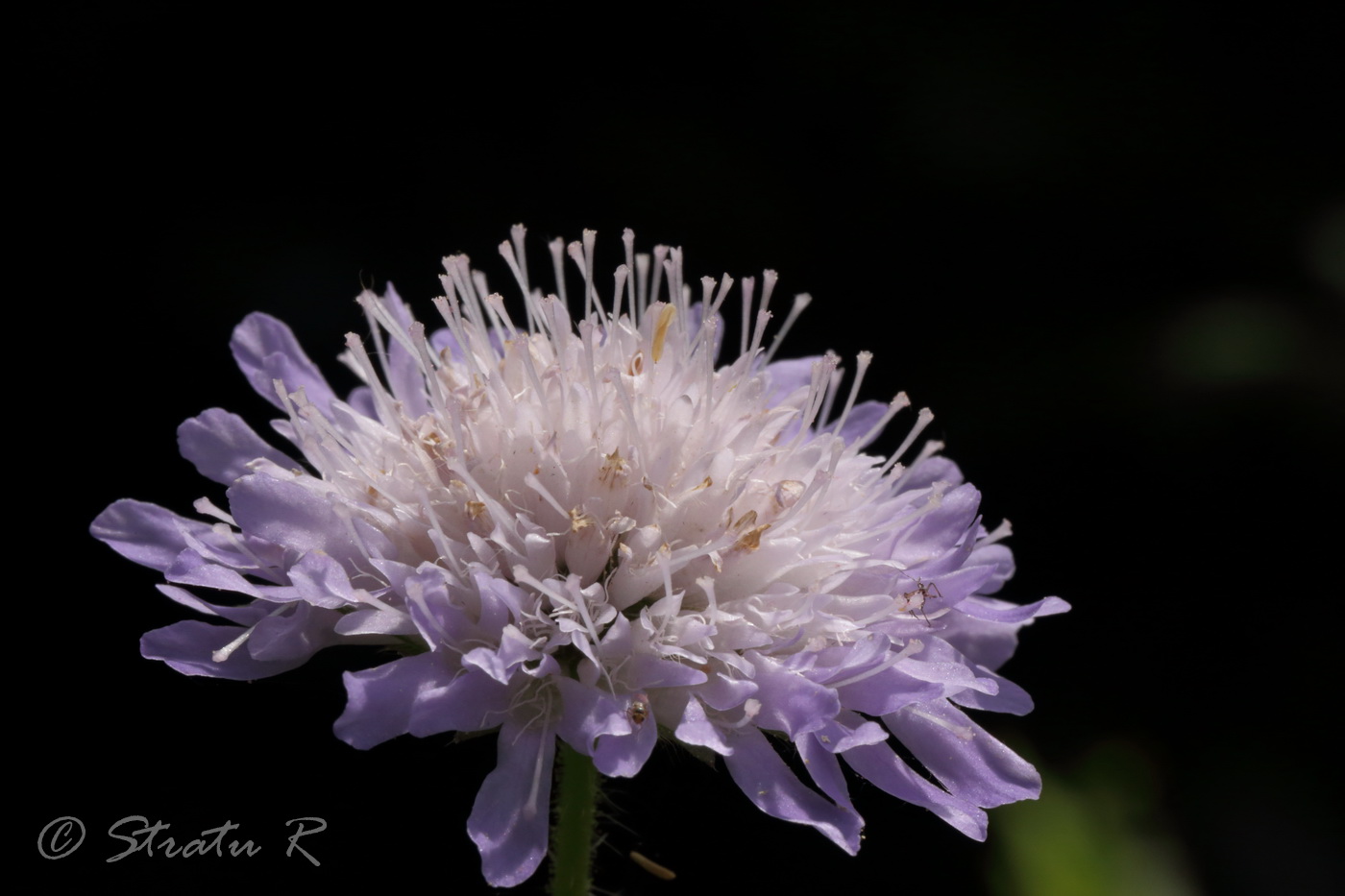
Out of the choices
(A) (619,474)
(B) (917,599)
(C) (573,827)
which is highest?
(A) (619,474)

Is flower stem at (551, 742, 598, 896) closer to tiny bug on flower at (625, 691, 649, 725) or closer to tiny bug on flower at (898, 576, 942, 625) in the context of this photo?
tiny bug on flower at (625, 691, 649, 725)

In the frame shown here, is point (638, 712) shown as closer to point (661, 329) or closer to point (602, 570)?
point (602, 570)

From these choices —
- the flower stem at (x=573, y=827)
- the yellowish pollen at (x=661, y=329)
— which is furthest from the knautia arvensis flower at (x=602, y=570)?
the flower stem at (x=573, y=827)

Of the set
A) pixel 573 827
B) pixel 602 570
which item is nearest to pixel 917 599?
pixel 602 570

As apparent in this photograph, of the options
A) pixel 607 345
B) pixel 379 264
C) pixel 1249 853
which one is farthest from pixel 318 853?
pixel 1249 853

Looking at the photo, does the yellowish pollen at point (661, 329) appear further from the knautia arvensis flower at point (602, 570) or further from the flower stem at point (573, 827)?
the flower stem at point (573, 827)

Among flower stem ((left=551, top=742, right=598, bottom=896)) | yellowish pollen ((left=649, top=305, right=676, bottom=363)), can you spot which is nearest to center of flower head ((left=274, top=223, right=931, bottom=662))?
yellowish pollen ((left=649, top=305, right=676, bottom=363))

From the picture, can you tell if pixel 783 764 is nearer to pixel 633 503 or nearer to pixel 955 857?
pixel 633 503
